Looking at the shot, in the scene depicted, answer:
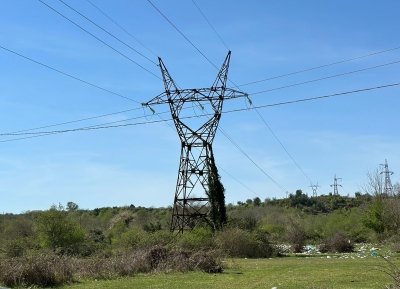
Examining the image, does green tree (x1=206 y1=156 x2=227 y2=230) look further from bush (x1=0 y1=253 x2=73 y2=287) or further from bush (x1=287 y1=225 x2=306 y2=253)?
bush (x1=0 y1=253 x2=73 y2=287)

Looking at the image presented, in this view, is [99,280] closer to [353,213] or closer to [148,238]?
[148,238]

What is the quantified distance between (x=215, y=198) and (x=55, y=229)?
1657 cm

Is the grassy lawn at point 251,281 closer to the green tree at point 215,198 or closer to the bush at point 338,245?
the green tree at point 215,198

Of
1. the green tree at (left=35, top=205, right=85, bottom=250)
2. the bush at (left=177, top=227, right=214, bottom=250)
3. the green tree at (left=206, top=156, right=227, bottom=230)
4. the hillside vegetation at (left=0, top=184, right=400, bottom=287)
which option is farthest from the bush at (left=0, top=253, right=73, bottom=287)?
the green tree at (left=35, top=205, right=85, bottom=250)

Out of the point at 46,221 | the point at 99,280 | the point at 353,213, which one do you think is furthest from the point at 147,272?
the point at 353,213

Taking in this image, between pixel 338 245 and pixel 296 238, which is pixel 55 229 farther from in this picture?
pixel 338 245

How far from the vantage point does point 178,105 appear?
40219 millimetres

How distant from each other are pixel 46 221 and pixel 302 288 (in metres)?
36.5

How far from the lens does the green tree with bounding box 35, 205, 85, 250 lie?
48344 mm

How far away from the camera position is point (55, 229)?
4888 cm

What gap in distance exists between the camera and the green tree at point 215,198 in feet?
142

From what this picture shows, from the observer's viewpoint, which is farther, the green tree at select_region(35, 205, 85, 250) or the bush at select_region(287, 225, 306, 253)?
the bush at select_region(287, 225, 306, 253)

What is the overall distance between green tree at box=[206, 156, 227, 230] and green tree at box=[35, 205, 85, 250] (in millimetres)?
14727

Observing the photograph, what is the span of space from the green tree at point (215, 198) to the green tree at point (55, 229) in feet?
48.3
